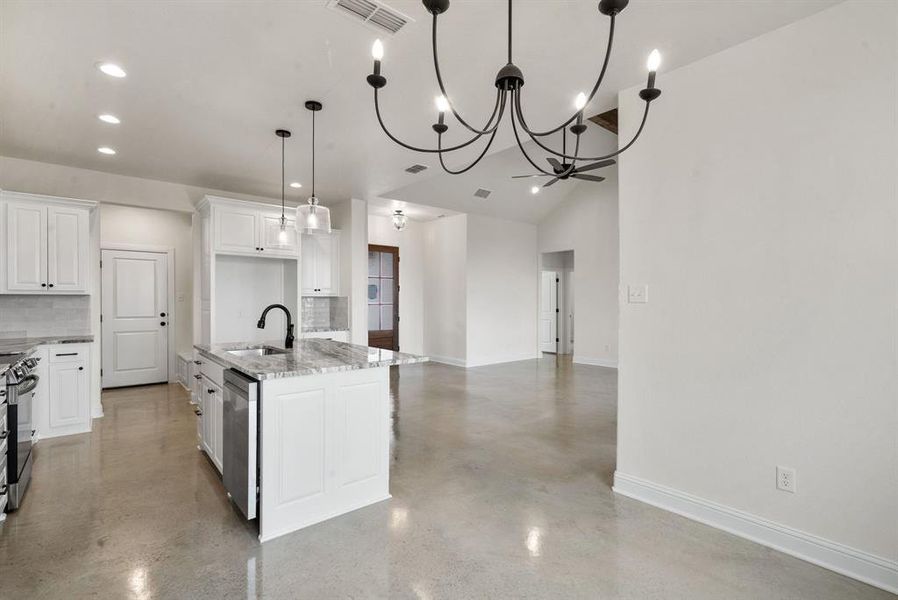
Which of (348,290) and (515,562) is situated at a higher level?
(348,290)

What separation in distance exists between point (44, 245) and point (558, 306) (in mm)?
8957

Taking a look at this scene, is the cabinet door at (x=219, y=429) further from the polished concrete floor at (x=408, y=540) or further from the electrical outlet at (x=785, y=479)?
the electrical outlet at (x=785, y=479)

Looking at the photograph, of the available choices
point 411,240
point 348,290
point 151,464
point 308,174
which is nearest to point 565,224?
point 411,240

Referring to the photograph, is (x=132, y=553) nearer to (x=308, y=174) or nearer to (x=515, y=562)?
(x=515, y=562)

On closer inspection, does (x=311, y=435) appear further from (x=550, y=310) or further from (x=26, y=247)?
(x=550, y=310)

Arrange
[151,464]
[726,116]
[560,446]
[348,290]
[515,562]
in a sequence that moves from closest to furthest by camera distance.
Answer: [515,562], [726,116], [151,464], [560,446], [348,290]

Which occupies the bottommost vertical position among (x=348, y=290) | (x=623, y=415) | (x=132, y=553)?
(x=132, y=553)

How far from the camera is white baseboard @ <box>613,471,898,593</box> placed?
1.94 metres

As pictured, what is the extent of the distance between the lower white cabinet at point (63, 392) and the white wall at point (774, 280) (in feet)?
15.9

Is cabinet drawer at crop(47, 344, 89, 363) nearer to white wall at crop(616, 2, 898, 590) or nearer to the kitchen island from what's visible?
the kitchen island

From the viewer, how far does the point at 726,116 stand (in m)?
2.41

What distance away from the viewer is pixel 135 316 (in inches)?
244

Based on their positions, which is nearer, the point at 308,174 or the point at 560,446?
the point at 560,446

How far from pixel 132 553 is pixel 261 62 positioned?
9.29 ft
